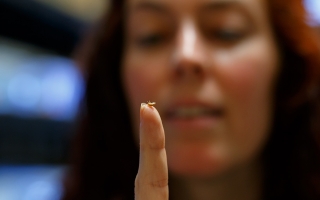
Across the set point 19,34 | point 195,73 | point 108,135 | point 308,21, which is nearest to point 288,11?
point 308,21

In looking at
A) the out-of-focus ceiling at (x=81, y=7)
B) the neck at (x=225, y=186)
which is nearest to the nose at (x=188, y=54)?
the neck at (x=225, y=186)

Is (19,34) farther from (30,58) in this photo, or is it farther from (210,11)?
(210,11)

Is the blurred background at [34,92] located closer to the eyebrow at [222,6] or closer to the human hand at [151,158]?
the eyebrow at [222,6]

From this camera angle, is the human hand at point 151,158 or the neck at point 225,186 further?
the neck at point 225,186

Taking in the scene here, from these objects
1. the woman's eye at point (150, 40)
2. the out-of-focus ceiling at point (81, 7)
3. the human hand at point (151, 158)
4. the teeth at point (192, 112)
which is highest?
the out-of-focus ceiling at point (81, 7)

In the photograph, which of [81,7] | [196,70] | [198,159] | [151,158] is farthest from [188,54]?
[81,7]

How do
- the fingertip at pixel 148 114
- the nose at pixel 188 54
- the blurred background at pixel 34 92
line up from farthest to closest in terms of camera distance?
the blurred background at pixel 34 92 < the nose at pixel 188 54 < the fingertip at pixel 148 114

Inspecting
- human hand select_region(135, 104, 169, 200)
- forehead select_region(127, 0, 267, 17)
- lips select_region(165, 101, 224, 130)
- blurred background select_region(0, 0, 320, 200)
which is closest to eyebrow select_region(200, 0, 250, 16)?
forehead select_region(127, 0, 267, 17)

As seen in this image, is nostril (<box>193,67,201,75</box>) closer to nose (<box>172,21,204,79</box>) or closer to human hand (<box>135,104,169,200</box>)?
nose (<box>172,21,204,79</box>)
